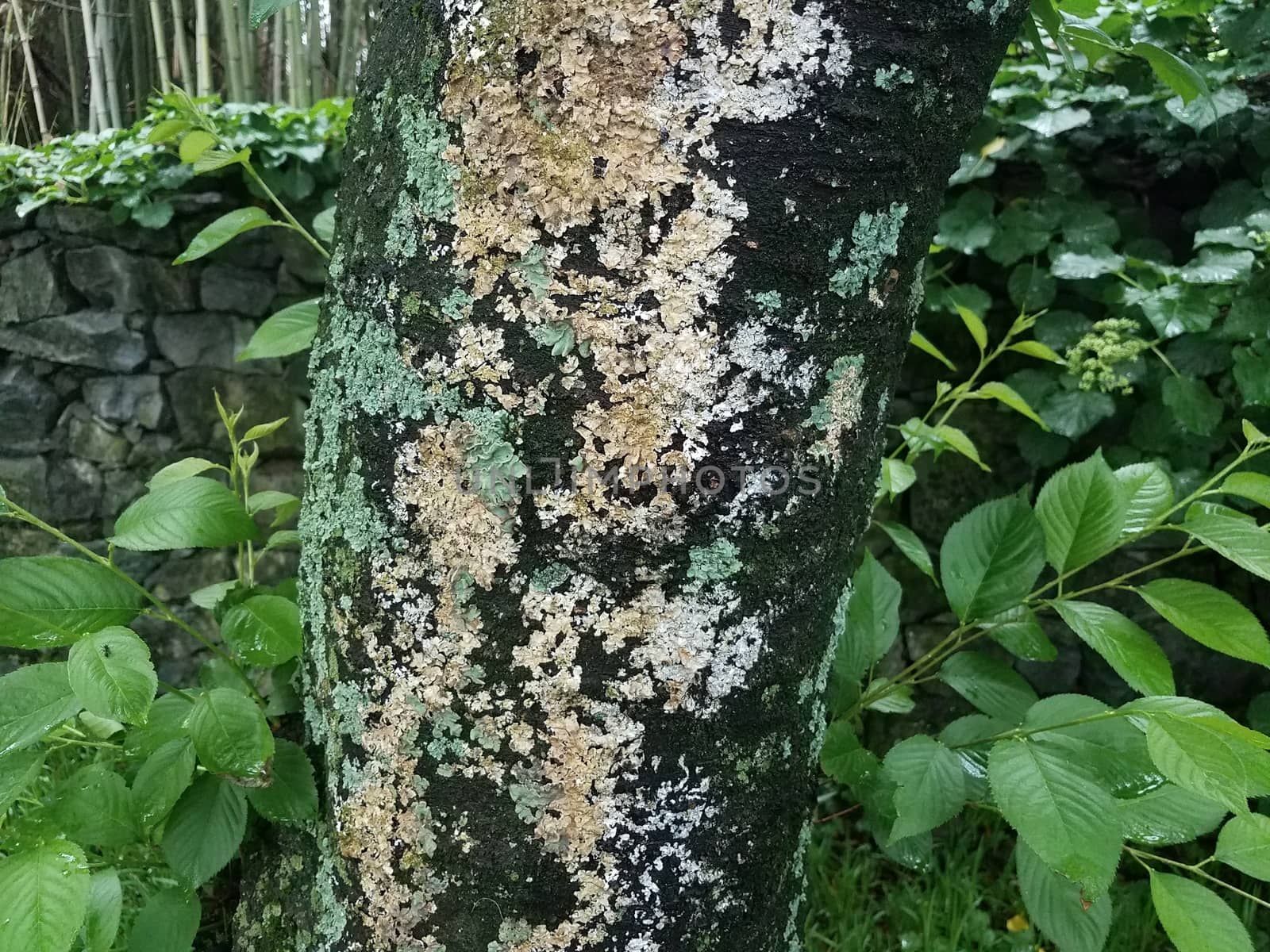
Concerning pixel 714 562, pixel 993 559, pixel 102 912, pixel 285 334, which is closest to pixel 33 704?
pixel 102 912

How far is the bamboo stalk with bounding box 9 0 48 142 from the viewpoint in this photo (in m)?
2.34

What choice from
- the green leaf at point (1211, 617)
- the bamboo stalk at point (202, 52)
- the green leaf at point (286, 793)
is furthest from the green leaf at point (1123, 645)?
the bamboo stalk at point (202, 52)

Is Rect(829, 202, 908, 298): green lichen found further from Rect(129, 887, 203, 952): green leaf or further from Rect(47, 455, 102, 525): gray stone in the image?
Rect(47, 455, 102, 525): gray stone

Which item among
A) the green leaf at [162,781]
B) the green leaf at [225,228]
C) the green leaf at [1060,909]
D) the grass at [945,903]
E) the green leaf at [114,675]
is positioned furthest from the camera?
the grass at [945,903]

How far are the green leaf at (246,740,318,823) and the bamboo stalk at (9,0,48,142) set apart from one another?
97.7 inches

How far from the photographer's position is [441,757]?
65 centimetres

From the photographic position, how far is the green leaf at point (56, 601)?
2.42ft

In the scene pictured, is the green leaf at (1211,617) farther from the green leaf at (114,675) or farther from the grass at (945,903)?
the green leaf at (114,675)

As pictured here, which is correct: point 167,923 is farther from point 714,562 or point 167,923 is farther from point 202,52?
point 202,52

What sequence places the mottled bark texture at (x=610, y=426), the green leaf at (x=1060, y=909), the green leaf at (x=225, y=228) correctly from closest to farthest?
the mottled bark texture at (x=610, y=426) → the green leaf at (x=1060, y=909) → the green leaf at (x=225, y=228)

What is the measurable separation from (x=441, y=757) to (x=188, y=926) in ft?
1.28

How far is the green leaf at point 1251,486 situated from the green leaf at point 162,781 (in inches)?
44.0

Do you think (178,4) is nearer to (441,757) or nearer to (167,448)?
(167,448)

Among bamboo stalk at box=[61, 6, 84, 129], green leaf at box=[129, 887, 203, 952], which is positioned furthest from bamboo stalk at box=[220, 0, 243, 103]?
green leaf at box=[129, 887, 203, 952]
